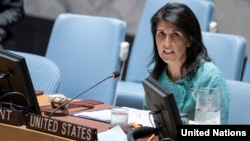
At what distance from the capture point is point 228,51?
350cm

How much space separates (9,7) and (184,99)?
2023mm

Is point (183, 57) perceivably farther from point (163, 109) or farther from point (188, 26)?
point (163, 109)

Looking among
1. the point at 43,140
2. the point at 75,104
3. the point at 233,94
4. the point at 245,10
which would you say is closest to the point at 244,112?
the point at 233,94

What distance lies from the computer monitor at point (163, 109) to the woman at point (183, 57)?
613mm

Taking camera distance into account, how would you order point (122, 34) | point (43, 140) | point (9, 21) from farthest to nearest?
point (9, 21)
point (122, 34)
point (43, 140)

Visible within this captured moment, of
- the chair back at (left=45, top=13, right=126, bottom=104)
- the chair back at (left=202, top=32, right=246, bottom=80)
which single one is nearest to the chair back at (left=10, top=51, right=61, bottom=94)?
the chair back at (left=45, top=13, right=126, bottom=104)

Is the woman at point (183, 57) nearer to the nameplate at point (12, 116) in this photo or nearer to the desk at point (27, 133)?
the desk at point (27, 133)

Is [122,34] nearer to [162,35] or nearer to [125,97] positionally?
[125,97]

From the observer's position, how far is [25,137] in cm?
207

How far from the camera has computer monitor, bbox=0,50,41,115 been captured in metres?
2.06

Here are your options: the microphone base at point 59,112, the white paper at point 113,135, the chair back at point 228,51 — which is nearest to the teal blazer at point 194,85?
the microphone base at point 59,112

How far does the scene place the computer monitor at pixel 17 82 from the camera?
6.75 ft

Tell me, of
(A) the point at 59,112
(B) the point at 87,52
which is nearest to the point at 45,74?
(B) the point at 87,52

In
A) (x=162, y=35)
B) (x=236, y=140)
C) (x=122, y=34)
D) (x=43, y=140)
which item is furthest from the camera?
(x=122, y=34)
